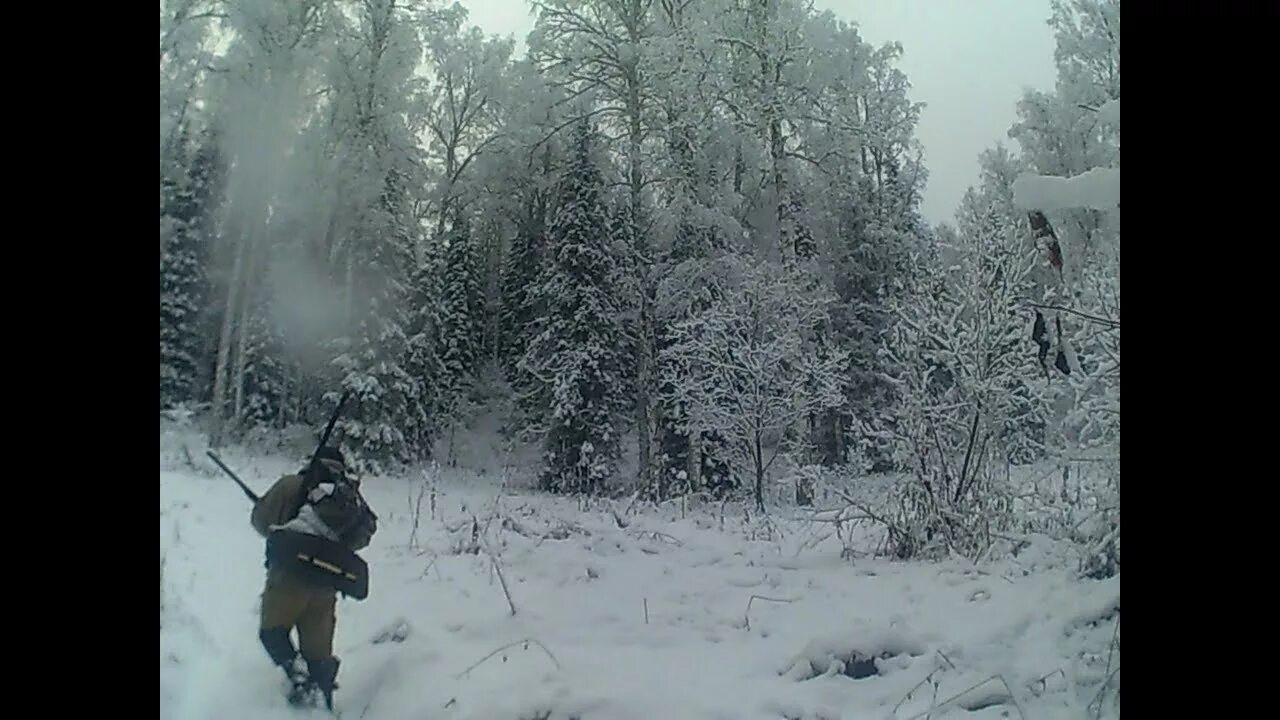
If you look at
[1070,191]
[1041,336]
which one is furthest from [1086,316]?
[1070,191]

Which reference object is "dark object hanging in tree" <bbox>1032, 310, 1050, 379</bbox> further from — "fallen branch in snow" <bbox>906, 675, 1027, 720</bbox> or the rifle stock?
the rifle stock

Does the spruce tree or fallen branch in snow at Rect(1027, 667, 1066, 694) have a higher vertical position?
the spruce tree

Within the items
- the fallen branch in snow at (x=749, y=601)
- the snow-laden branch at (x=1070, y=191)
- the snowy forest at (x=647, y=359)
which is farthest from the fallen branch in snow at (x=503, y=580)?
the snow-laden branch at (x=1070, y=191)

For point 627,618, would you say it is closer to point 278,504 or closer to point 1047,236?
point 278,504

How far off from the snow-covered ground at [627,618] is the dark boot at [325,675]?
0.03m

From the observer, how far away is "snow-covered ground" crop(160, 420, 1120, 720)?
2365mm

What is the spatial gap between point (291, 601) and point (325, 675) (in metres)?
0.21

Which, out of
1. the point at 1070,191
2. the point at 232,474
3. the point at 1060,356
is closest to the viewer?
the point at 232,474

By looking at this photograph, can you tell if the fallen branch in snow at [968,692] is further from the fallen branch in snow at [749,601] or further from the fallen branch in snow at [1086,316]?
the fallen branch in snow at [1086,316]

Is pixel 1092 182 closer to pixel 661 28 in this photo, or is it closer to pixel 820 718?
pixel 661 28

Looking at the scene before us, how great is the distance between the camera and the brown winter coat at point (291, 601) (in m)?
2.39

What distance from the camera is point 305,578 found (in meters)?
2.39

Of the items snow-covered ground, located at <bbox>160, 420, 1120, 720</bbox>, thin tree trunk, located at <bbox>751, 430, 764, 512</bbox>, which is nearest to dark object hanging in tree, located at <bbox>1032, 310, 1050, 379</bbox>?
snow-covered ground, located at <bbox>160, 420, 1120, 720</bbox>
